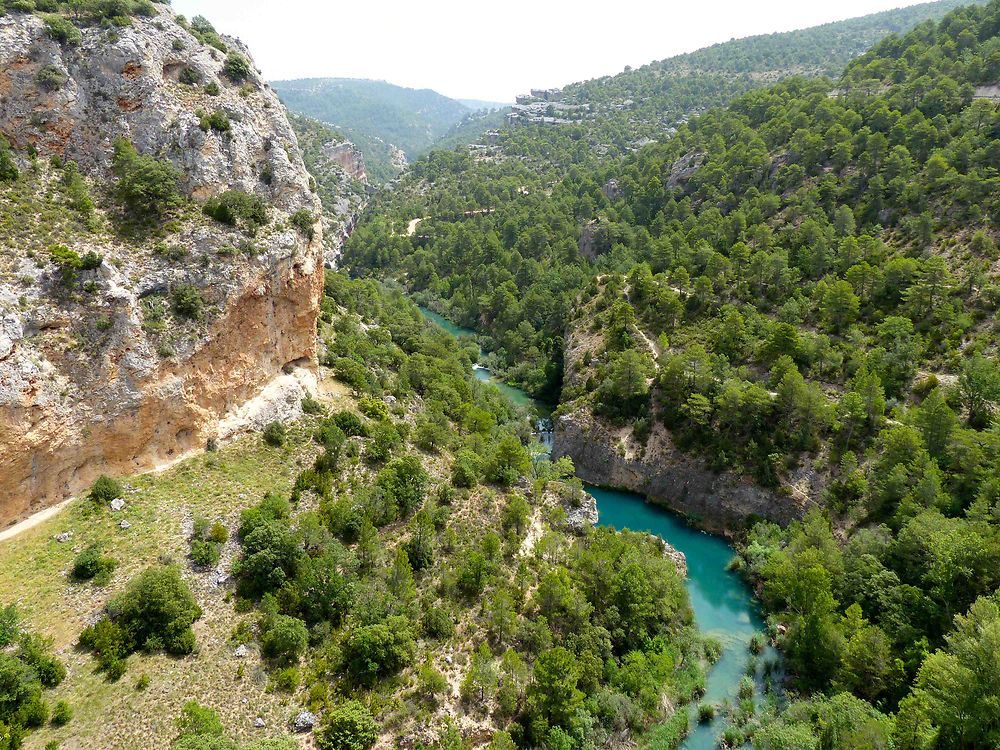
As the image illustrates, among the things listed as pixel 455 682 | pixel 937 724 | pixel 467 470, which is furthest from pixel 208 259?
pixel 937 724

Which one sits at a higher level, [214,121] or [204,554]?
[214,121]

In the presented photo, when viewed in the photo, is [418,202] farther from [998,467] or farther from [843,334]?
[998,467]

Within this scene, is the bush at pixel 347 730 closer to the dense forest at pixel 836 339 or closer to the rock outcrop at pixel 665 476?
the dense forest at pixel 836 339

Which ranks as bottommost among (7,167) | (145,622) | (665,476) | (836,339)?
(665,476)

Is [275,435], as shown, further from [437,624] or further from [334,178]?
[334,178]

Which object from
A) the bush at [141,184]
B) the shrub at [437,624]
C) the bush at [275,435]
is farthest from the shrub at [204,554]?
the bush at [141,184]

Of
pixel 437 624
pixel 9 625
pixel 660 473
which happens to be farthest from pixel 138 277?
pixel 660 473

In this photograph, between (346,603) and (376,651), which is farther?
(346,603)
